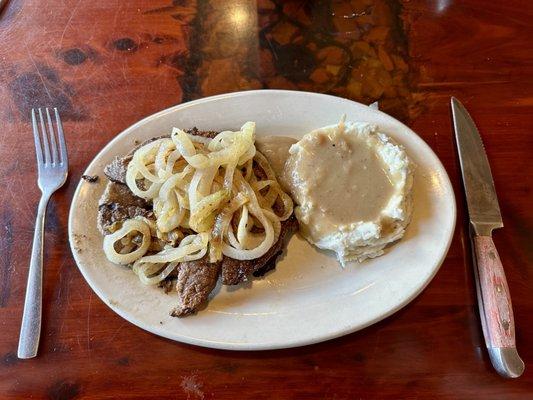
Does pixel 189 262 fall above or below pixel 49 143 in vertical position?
below

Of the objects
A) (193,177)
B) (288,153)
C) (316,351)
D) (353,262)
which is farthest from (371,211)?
(193,177)

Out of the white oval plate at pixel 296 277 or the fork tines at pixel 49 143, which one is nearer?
the white oval plate at pixel 296 277

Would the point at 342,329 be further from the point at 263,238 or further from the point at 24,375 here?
the point at 24,375

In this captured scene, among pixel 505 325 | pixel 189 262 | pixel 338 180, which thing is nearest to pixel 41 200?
pixel 189 262

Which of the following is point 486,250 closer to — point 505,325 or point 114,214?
point 505,325

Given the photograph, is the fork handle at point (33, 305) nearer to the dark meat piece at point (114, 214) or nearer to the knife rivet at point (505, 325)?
the dark meat piece at point (114, 214)

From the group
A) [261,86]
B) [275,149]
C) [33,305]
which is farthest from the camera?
[261,86]

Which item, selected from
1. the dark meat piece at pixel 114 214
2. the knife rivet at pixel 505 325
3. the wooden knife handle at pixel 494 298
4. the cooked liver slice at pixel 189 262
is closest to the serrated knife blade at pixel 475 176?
the wooden knife handle at pixel 494 298
